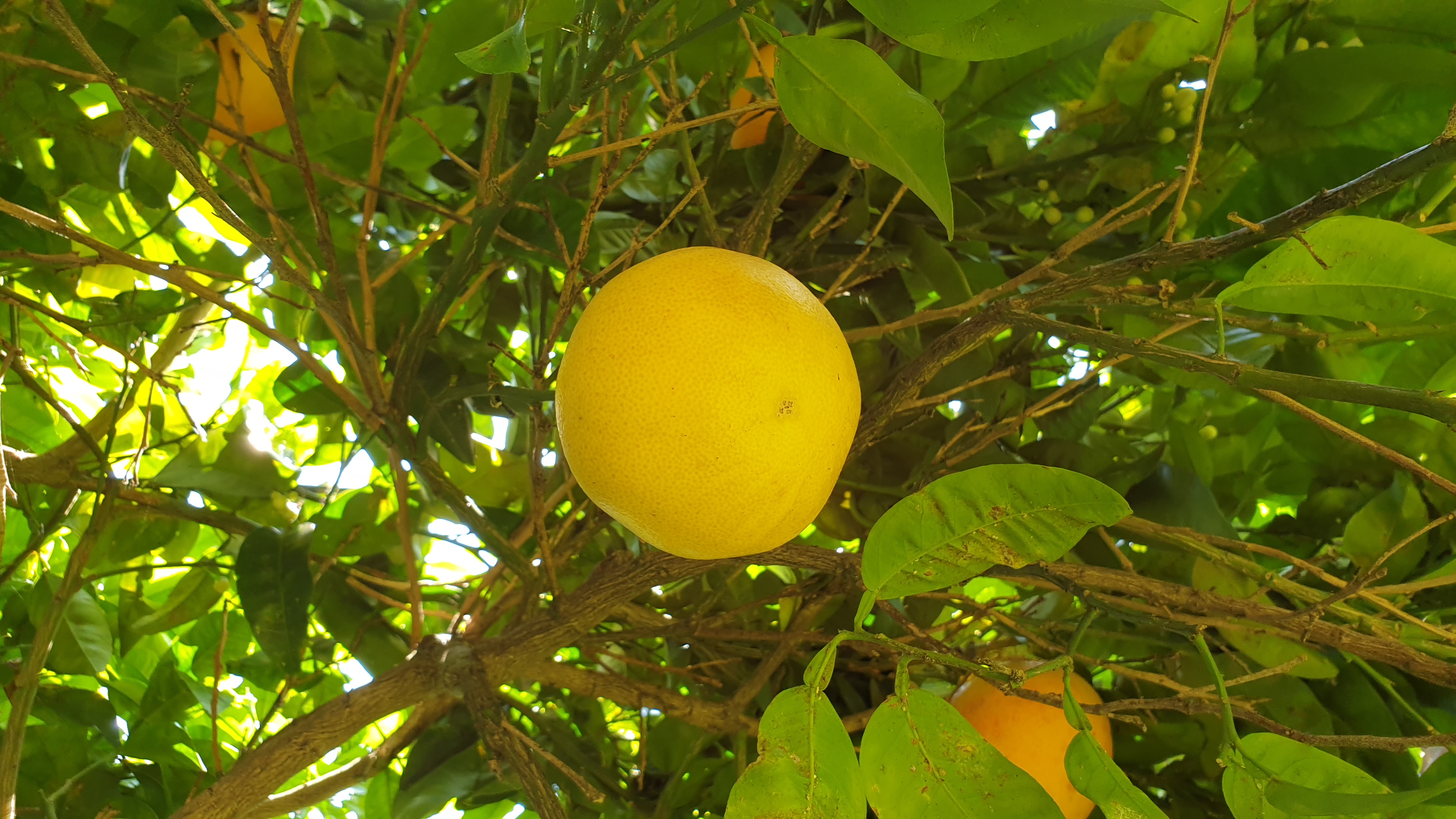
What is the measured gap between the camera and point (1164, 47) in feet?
2.38

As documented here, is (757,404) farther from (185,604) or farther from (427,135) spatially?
(185,604)

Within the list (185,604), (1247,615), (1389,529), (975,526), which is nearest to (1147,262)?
(975,526)

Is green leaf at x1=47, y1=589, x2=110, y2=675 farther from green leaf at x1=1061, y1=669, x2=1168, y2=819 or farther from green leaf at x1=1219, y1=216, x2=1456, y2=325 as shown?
green leaf at x1=1219, y1=216, x2=1456, y2=325

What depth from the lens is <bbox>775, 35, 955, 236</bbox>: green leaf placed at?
0.40 meters

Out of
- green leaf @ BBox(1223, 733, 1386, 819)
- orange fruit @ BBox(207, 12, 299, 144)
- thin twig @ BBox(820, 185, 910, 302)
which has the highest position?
orange fruit @ BBox(207, 12, 299, 144)

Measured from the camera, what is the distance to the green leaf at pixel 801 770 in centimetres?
42

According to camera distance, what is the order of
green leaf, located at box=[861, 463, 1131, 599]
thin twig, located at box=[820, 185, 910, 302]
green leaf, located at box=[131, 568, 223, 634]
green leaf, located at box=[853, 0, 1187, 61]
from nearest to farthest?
1. green leaf, located at box=[853, 0, 1187, 61]
2. green leaf, located at box=[861, 463, 1131, 599]
3. thin twig, located at box=[820, 185, 910, 302]
4. green leaf, located at box=[131, 568, 223, 634]

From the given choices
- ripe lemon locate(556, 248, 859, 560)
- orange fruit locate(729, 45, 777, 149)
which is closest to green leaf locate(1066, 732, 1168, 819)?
ripe lemon locate(556, 248, 859, 560)

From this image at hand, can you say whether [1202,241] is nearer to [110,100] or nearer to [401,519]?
[401,519]

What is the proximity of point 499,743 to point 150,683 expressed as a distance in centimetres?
49

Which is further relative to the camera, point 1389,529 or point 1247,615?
point 1389,529

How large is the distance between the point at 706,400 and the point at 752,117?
33cm

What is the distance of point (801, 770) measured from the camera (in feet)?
1.42

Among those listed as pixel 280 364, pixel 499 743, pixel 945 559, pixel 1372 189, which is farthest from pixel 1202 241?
pixel 280 364
